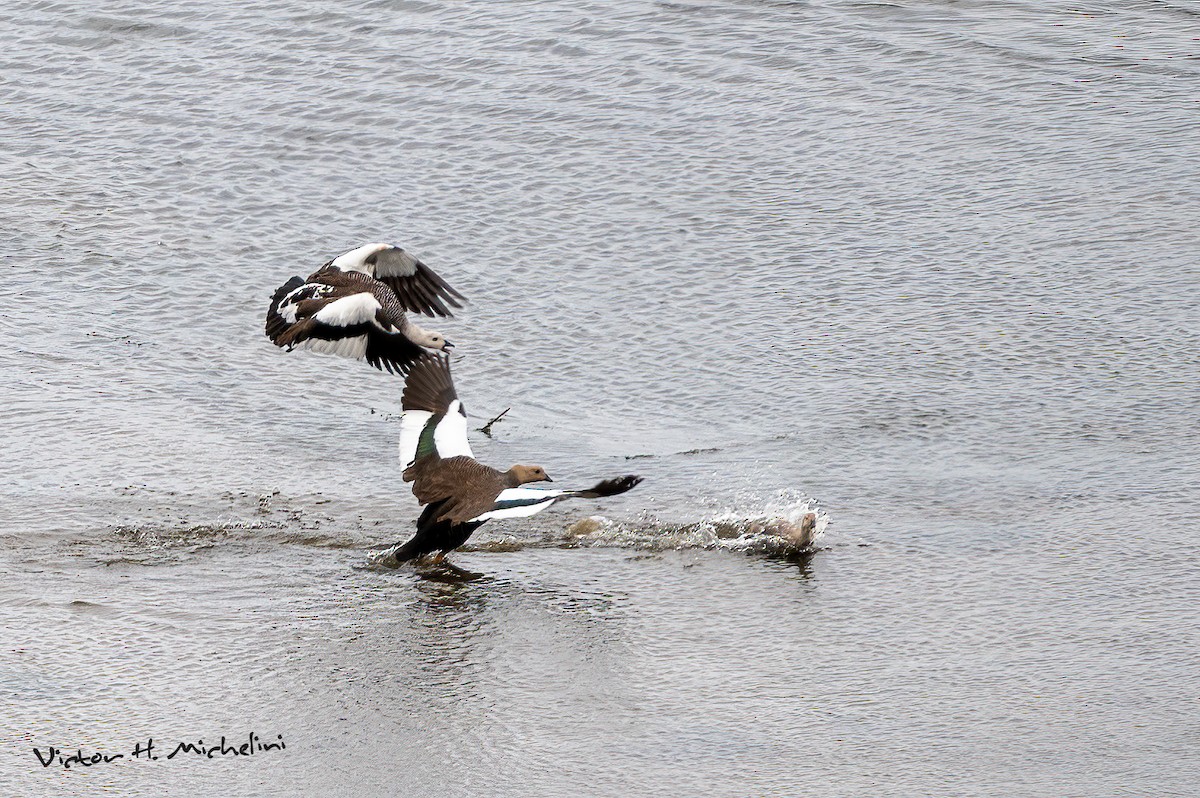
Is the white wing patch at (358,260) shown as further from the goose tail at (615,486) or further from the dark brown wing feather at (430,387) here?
the goose tail at (615,486)

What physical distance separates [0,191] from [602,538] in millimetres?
5741

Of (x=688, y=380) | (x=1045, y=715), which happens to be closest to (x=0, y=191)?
(x=688, y=380)

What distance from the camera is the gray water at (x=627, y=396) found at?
5543mm

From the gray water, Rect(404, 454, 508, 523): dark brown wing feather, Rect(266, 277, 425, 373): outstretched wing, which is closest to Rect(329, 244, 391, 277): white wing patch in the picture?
Rect(266, 277, 425, 373): outstretched wing

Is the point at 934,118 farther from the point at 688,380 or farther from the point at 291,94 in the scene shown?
the point at 291,94

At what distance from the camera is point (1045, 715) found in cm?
554

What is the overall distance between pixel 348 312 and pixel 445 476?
1186mm

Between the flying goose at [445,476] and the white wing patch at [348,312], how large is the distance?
48 centimetres

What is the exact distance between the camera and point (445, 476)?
7102 millimetres

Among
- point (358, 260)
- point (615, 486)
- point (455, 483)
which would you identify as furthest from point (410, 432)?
point (358, 260)

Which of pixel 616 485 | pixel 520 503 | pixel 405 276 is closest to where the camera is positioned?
pixel 616 485

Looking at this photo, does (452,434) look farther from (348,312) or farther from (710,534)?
(710,534)

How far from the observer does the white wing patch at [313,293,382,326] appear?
7867 mm

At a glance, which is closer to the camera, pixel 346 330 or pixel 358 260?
pixel 346 330
